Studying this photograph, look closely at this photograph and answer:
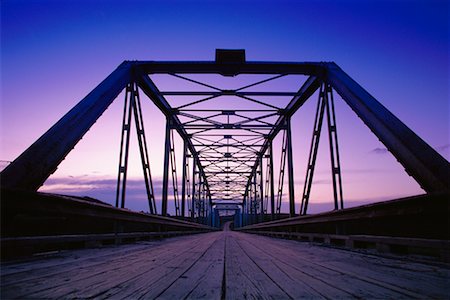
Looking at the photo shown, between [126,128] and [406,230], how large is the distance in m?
6.46

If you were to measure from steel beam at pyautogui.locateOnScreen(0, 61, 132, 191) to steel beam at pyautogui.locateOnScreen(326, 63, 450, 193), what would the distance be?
14.2 ft

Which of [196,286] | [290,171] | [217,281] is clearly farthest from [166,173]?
[196,286]

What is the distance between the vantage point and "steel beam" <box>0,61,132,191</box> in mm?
3117

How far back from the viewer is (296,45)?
1030cm

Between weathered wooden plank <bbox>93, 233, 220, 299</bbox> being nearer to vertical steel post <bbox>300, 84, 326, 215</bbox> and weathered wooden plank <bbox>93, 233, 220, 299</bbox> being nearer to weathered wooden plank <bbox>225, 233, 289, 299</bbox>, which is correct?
weathered wooden plank <bbox>225, 233, 289, 299</bbox>

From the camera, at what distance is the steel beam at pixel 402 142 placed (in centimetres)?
354

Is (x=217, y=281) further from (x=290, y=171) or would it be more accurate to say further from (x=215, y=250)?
(x=290, y=171)

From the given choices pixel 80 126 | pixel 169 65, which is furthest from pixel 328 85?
pixel 80 126

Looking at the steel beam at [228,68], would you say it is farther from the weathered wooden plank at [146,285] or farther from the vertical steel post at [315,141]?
the weathered wooden plank at [146,285]

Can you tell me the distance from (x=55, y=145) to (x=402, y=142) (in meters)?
4.81

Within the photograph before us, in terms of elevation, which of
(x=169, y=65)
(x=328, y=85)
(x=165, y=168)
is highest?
(x=169, y=65)

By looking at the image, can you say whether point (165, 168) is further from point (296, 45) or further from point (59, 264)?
point (59, 264)

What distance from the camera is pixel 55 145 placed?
160 inches

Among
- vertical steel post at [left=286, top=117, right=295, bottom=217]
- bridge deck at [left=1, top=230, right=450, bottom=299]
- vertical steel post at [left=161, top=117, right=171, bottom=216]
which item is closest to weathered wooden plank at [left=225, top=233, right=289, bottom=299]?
bridge deck at [left=1, top=230, right=450, bottom=299]
